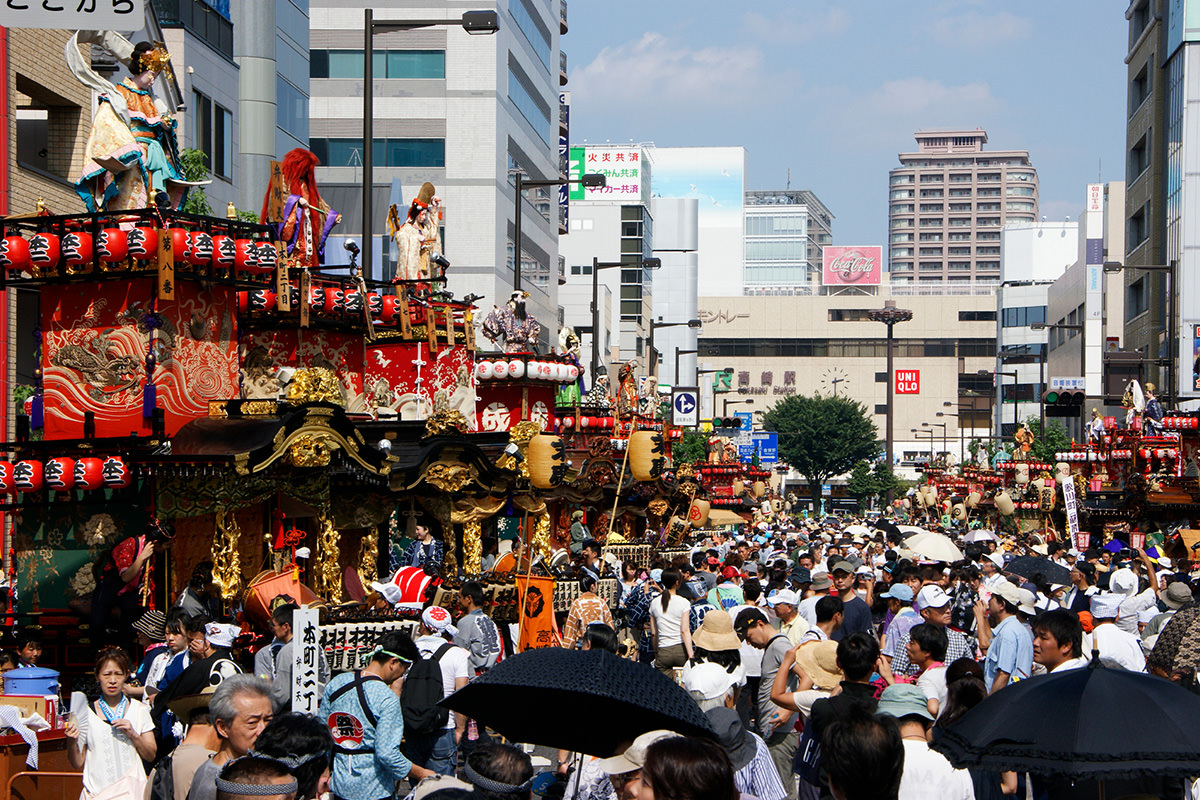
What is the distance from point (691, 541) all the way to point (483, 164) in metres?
17.8

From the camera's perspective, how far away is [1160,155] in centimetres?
6331

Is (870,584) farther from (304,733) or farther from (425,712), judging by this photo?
(304,733)

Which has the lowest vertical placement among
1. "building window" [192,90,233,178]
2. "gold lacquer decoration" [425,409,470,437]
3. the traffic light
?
"gold lacquer decoration" [425,409,470,437]

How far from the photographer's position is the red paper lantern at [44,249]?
15.2 meters

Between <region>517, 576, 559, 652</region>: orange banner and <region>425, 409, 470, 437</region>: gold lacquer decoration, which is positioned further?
<region>425, 409, 470, 437</region>: gold lacquer decoration

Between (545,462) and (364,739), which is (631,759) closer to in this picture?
(364,739)

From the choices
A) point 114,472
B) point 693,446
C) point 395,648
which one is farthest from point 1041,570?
point 693,446

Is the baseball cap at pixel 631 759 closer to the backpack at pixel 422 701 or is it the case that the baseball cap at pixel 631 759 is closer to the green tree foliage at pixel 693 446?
the backpack at pixel 422 701

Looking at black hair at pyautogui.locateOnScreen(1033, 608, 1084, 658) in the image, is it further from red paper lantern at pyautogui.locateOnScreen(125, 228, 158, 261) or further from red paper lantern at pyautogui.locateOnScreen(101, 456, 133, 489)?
red paper lantern at pyautogui.locateOnScreen(125, 228, 158, 261)

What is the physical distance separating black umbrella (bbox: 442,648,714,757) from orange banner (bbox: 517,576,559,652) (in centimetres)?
879

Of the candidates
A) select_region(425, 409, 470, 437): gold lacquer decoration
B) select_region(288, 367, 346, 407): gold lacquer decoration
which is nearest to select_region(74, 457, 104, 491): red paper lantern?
select_region(288, 367, 346, 407): gold lacquer decoration

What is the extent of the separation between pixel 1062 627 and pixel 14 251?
11.7 m

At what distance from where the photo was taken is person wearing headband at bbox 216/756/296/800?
541 centimetres

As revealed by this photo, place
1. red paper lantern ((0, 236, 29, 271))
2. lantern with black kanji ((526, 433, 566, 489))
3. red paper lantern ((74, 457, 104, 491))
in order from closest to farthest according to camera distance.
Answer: red paper lantern ((74, 457, 104, 491)), red paper lantern ((0, 236, 29, 271)), lantern with black kanji ((526, 433, 566, 489))
